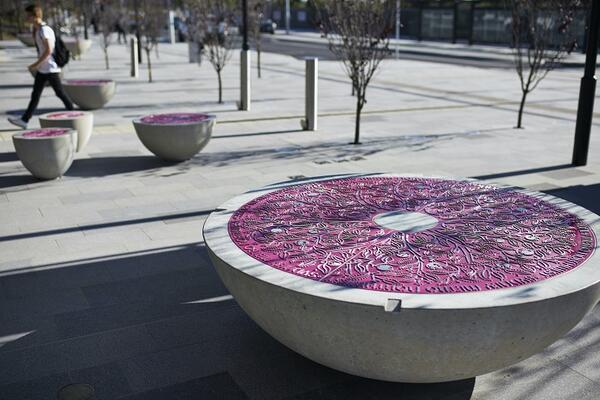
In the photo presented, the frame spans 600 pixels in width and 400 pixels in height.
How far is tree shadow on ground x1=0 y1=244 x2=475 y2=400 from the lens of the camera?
4191mm

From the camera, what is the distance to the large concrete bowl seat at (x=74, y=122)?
10539mm

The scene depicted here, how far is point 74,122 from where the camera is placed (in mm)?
10617

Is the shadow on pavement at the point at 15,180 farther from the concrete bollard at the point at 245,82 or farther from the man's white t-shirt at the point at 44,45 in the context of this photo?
the concrete bollard at the point at 245,82

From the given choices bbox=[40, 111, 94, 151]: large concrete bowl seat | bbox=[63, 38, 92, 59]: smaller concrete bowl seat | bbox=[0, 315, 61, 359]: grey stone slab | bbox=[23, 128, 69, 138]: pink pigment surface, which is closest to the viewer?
bbox=[0, 315, 61, 359]: grey stone slab

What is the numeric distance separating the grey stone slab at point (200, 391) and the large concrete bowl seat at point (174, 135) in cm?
611

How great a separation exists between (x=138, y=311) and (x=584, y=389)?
3.31m

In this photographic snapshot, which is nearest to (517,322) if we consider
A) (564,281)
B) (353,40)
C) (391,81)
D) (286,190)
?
(564,281)

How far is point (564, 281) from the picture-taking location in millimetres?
3838

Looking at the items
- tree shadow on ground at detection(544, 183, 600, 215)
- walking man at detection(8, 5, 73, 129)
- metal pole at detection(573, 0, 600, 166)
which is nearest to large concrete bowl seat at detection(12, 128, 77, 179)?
walking man at detection(8, 5, 73, 129)

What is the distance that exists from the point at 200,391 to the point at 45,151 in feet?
19.1

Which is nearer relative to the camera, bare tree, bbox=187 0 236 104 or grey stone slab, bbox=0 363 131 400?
grey stone slab, bbox=0 363 131 400

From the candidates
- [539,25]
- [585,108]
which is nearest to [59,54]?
[585,108]

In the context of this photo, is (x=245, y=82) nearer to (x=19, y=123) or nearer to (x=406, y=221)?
(x=19, y=123)

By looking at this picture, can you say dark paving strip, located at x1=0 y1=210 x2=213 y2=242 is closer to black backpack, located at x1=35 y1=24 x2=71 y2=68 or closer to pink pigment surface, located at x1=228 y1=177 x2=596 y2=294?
pink pigment surface, located at x1=228 y1=177 x2=596 y2=294
